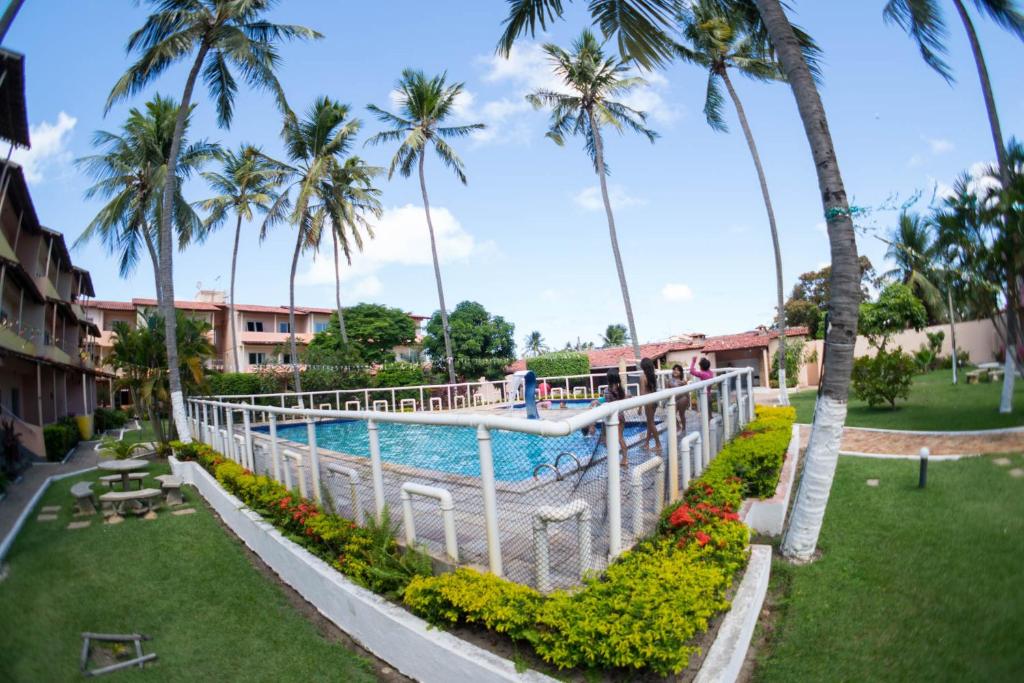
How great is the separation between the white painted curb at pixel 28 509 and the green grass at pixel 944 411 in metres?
12.7

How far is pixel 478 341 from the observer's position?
33875 millimetres

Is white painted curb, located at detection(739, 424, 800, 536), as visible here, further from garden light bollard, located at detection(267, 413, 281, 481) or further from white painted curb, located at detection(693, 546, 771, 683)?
garden light bollard, located at detection(267, 413, 281, 481)

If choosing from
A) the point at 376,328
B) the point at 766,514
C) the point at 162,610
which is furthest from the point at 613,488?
the point at 376,328

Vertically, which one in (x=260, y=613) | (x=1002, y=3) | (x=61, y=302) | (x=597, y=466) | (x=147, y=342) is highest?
(x=1002, y=3)

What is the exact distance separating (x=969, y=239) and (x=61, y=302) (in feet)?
87.4

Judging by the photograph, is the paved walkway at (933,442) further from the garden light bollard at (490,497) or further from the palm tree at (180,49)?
the palm tree at (180,49)

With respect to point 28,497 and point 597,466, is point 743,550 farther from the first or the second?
point 28,497

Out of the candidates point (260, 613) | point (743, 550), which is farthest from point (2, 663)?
point (743, 550)

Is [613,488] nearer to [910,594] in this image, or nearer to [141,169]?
[910,594]

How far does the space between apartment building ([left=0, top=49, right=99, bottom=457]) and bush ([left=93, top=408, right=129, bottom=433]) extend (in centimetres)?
67

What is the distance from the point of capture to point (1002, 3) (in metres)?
10.5

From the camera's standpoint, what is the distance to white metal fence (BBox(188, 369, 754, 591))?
386cm

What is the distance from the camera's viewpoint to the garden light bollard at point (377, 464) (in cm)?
495

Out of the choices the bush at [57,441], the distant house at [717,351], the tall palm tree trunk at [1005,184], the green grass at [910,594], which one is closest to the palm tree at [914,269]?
the distant house at [717,351]
